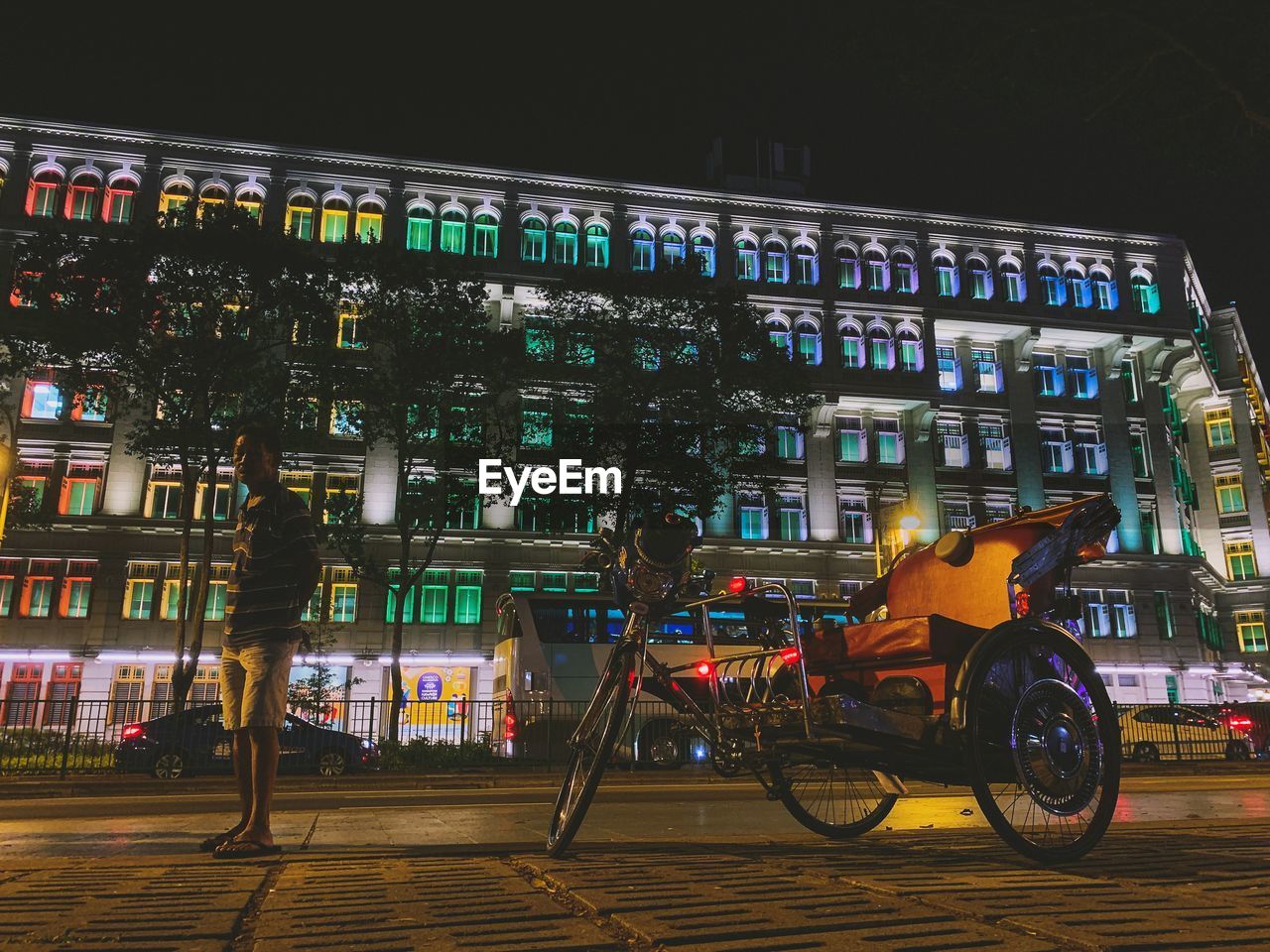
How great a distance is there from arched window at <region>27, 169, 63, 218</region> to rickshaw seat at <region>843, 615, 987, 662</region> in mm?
45219

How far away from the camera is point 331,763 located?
60.8 feet

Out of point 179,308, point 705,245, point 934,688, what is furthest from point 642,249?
point 934,688

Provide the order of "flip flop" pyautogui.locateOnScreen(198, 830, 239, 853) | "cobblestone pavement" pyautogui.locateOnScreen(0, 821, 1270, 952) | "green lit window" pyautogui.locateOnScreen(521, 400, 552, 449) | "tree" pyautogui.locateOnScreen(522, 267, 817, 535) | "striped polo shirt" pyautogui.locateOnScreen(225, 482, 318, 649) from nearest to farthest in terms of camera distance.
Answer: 1. "cobblestone pavement" pyautogui.locateOnScreen(0, 821, 1270, 952)
2. "flip flop" pyautogui.locateOnScreen(198, 830, 239, 853)
3. "striped polo shirt" pyautogui.locateOnScreen(225, 482, 318, 649)
4. "tree" pyautogui.locateOnScreen(522, 267, 817, 535)
5. "green lit window" pyautogui.locateOnScreen(521, 400, 552, 449)

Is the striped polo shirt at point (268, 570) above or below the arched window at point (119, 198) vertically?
below

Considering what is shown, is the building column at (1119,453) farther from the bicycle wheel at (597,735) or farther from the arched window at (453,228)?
the bicycle wheel at (597,735)

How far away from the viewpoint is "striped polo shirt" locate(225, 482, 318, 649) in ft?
16.2

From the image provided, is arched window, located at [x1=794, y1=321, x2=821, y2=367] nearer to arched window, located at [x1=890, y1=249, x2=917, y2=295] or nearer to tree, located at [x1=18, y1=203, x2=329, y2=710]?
arched window, located at [x1=890, y1=249, x2=917, y2=295]

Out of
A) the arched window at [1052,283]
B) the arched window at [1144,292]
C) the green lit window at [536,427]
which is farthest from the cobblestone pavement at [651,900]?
the arched window at [1144,292]

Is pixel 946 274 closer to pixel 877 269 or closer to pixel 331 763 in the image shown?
pixel 877 269

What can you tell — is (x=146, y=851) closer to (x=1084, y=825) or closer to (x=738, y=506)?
(x=1084, y=825)

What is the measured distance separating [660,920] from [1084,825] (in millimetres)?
2345

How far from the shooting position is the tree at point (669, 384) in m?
26.8

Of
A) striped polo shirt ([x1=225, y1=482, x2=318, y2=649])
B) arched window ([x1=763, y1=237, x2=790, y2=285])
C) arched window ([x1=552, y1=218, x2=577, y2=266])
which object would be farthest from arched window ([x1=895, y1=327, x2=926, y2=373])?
striped polo shirt ([x1=225, y1=482, x2=318, y2=649])

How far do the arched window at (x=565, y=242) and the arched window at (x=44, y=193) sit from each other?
68.5 feet
